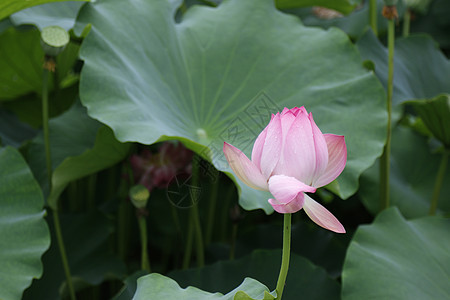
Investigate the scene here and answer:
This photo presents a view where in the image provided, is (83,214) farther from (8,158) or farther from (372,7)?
(372,7)

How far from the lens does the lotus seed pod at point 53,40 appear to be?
2.73 feet

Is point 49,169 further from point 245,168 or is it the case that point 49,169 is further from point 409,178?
point 409,178

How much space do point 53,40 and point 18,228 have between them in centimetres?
31

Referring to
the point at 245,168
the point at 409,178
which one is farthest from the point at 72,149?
the point at 409,178

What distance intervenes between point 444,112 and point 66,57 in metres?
0.83

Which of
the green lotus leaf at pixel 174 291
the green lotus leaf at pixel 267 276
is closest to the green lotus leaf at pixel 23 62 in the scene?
the green lotus leaf at pixel 267 276

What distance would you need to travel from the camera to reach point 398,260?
2.71ft

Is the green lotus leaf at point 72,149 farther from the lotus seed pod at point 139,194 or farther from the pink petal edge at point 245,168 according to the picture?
the pink petal edge at point 245,168

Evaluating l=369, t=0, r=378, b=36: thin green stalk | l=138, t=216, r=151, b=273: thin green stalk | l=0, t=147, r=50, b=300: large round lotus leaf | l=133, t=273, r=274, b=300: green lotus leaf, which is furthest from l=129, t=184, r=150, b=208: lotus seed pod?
l=369, t=0, r=378, b=36: thin green stalk

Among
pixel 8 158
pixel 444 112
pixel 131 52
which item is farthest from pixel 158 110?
pixel 444 112

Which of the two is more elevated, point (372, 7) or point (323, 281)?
point (372, 7)

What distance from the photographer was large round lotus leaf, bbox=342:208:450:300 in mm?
775

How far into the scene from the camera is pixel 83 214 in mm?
1093

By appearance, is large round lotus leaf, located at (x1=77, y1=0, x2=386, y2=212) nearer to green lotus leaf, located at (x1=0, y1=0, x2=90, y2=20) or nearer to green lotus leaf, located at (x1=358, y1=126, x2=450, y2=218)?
green lotus leaf, located at (x1=0, y1=0, x2=90, y2=20)
